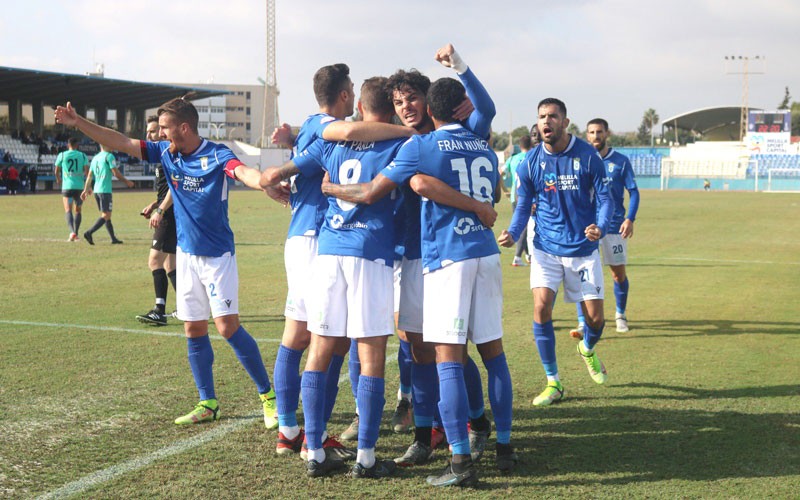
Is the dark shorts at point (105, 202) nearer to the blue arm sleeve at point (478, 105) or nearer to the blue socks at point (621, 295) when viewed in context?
the blue socks at point (621, 295)

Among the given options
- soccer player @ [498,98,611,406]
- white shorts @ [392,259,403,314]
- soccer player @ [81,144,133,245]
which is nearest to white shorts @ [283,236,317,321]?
white shorts @ [392,259,403,314]

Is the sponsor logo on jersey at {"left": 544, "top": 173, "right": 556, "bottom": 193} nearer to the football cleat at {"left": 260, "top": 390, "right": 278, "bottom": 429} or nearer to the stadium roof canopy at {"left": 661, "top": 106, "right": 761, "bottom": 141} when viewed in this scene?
the football cleat at {"left": 260, "top": 390, "right": 278, "bottom": 429}

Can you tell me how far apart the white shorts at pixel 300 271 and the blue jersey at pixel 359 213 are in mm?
421

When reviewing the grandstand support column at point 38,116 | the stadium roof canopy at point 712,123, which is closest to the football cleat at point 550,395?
the grandstand support column at point 38,116

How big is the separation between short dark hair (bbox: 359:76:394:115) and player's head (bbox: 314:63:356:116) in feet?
0.64

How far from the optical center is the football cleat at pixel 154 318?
8.84 m

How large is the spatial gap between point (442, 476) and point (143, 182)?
49.9 metres

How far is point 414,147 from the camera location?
14.4 ft

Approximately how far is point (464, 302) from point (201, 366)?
2.14m

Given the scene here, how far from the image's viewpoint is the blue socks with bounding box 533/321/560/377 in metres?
6.13

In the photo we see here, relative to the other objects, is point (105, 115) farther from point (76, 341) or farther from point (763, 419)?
point (763, 419)

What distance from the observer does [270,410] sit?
5422 millimetres

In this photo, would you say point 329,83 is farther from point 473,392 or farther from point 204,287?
point 473,392

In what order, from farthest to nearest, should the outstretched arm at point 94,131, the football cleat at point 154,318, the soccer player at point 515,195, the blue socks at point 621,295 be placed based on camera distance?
the soccer player at point 515,195, the blue socks at point 621,295, the football cleat at point 154,318, the outstretched arm at point 94,131
